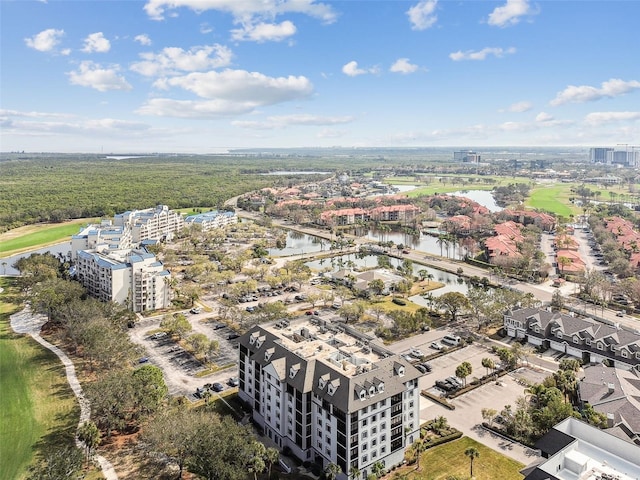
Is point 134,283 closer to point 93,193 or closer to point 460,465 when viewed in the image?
point 460,465

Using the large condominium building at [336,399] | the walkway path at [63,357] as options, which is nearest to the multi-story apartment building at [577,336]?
the large condominium building at [336,399]

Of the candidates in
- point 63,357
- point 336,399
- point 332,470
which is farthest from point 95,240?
point 332,470

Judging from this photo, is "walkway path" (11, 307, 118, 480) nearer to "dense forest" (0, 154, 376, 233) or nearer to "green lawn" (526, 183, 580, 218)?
"dense forest" (0, 154, 376, 233)

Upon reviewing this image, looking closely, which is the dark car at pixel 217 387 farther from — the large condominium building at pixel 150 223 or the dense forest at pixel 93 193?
the dense forest at pixel 93 193

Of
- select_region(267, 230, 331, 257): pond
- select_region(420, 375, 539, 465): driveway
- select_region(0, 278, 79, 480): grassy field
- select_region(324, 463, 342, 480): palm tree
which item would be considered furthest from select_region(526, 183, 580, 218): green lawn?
select_region(0, 278, 79, 480): grassy field

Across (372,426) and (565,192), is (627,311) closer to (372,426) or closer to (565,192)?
(372,426)
